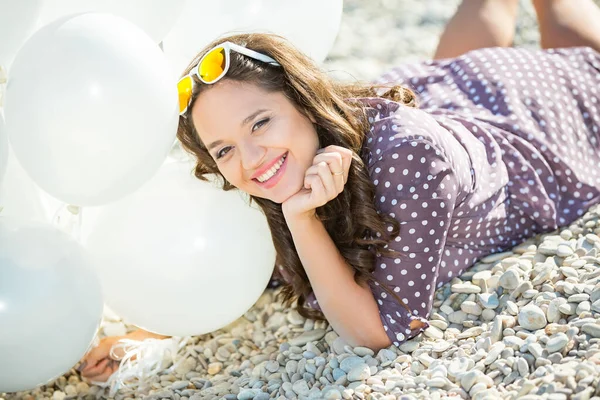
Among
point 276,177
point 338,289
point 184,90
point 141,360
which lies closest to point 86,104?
point 184,90

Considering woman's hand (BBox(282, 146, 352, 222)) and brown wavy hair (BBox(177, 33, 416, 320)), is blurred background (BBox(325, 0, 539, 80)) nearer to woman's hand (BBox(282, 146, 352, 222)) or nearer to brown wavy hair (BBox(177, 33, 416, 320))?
brown wavy hair (BBox(177, 33, 416, 320))

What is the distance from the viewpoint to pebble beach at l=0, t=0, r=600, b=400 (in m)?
2.09

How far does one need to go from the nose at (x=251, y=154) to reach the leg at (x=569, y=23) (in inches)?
72.2

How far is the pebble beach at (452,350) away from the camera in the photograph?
82.4 inches

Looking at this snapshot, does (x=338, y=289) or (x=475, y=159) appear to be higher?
(x=475, y=159)

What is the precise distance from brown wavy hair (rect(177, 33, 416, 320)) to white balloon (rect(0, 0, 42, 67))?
0.46 metres

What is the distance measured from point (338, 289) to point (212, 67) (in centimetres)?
75

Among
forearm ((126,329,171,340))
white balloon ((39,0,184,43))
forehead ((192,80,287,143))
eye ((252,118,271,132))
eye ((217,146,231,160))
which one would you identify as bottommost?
forearm ((126,329,171,340))

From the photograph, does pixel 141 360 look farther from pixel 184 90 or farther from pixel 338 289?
pixel 184 90

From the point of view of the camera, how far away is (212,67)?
2.28 meters

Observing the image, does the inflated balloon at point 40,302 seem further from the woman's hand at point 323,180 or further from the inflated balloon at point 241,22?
the inflated balloon at point 241,22

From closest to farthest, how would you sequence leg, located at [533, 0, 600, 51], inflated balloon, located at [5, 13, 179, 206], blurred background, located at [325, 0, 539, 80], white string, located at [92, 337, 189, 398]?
inflated balloon, located at [5, 13, 179, 206], white string, located at [92, 337, 189, 398], leg, located at [533, 0, 600, 51], blurred background, located at [325, 0, 539, 80]

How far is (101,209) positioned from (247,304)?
55cm

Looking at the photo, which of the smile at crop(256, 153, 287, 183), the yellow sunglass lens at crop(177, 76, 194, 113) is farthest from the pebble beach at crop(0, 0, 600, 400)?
the yellow sunglass lens at crop(177, 76, 194, 113)
